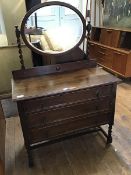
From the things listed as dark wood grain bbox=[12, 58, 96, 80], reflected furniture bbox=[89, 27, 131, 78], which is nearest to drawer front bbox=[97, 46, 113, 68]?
reflected furniture bbox=[89, 27, 131, 78]

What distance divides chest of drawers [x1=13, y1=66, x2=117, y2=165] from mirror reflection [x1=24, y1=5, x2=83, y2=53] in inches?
10.8

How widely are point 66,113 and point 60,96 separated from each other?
168 mm

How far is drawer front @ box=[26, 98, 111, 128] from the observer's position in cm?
132

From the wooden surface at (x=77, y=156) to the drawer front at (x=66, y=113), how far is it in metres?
0.40

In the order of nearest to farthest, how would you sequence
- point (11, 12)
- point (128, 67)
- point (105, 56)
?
point (11, 12), point (128, 67), point (105, 56)

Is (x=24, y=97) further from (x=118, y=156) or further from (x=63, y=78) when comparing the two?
(x=118, y=156)

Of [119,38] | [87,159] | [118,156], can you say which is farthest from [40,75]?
[119,38]

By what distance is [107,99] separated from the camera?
1.49 meters

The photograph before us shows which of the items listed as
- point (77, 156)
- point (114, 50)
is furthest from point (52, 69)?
point (114, 50)

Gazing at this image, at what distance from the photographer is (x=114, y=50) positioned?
9.78ft

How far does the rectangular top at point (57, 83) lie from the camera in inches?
48.9

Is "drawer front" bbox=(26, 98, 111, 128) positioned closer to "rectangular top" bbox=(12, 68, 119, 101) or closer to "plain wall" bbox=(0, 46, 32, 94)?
"rectangular top" bbox=(12, 68, 119, 101)

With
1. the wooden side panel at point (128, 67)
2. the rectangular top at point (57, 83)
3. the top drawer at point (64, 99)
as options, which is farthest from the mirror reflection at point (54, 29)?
the wooden side panel at point (128, 67)

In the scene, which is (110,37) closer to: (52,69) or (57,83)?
(52,69)
